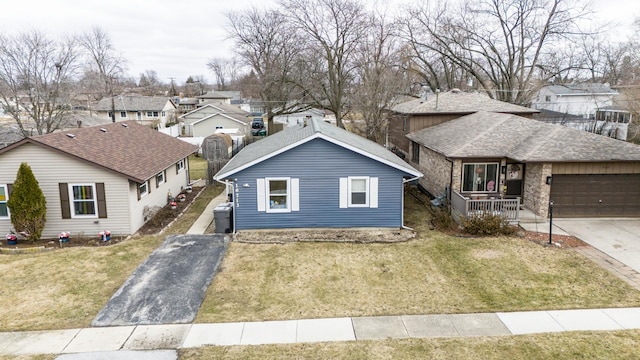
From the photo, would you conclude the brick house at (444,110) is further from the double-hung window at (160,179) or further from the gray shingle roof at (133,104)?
the gray shingle roof at (133,104)

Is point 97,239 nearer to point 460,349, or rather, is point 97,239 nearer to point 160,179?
point 160,179

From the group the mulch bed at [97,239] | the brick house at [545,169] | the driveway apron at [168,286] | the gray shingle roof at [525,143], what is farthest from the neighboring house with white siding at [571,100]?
the driveway apron at [168,286]

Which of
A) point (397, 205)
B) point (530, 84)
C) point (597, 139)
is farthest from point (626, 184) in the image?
point (530, 84)

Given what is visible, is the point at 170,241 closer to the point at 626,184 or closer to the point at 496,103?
the point at 626,184

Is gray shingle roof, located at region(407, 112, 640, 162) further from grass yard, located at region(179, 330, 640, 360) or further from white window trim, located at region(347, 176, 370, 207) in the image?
grass yard, located at region(179, 330, 640, 360)

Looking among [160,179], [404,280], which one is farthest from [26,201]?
[404,280]
